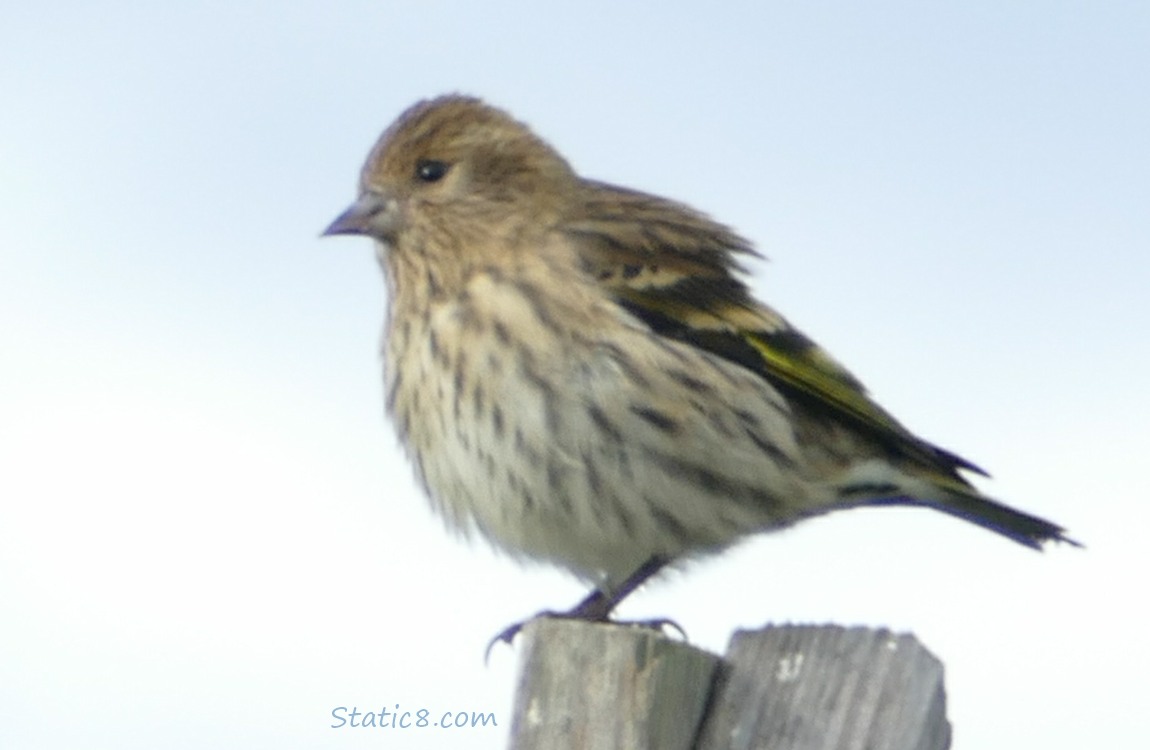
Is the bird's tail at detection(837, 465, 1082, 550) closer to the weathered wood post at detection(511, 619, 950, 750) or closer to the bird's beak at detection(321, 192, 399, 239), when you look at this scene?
the bird's beak at detection(321, 192, 399, 239)

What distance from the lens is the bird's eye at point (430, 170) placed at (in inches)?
326

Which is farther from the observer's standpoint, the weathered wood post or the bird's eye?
the bird's eye

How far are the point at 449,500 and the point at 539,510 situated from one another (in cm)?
43

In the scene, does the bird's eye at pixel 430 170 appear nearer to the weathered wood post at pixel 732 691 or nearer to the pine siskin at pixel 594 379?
the pine siskin at pixel 594 379

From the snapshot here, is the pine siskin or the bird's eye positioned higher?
the bird's eye

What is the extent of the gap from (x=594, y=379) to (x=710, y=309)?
0.94 metres

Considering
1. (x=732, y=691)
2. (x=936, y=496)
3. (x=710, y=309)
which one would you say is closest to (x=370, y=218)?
(x=710, y=309)

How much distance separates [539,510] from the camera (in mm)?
7176

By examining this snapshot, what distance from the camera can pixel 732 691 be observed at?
4188mm

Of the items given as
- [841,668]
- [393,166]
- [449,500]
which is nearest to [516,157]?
[393,166]

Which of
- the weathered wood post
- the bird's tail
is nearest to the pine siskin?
the bird's tail

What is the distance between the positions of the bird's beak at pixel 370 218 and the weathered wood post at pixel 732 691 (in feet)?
13.2

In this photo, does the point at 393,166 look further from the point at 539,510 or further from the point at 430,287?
the point at 539,510

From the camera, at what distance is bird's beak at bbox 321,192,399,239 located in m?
8.05
